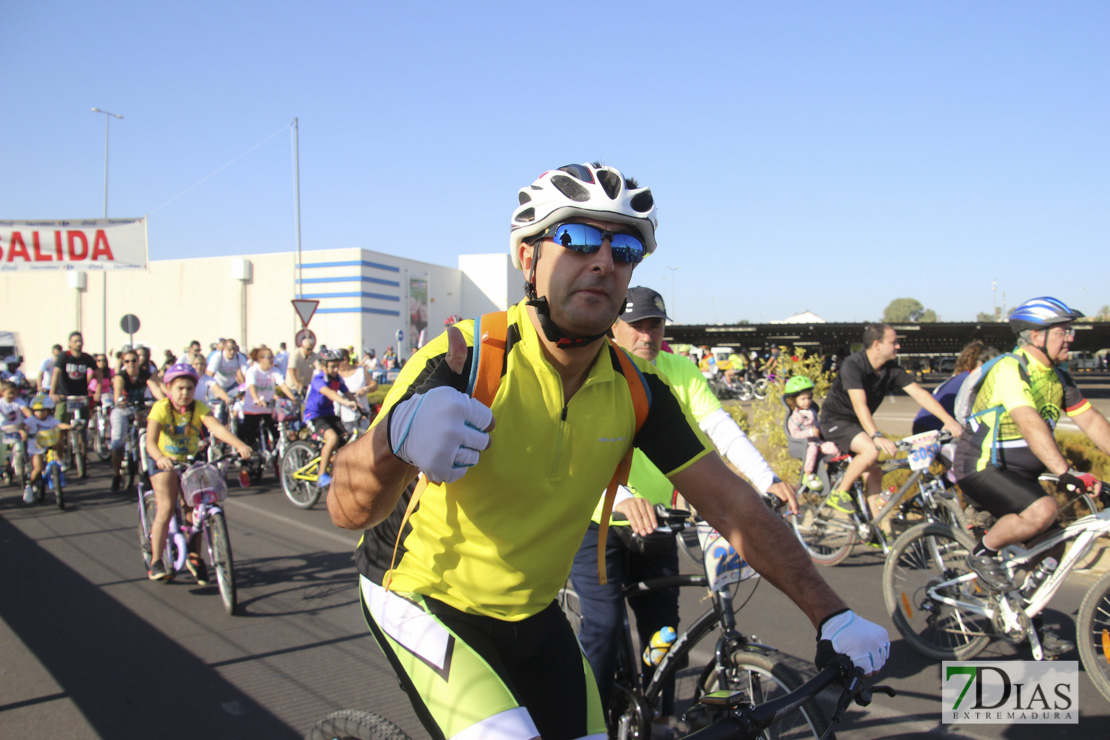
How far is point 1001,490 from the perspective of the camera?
4691mm

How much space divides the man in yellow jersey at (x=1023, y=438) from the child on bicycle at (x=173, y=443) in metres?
5.57

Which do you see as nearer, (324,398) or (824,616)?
(824,616)

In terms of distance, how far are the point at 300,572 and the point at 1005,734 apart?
5.52 meters

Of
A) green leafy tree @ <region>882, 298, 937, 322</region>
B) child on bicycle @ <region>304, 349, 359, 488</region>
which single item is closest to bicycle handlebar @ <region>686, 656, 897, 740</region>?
child on bicycle @ <region>304, 349, 359, 488</region>

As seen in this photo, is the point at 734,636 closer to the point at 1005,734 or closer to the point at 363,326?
the point at 1005,734

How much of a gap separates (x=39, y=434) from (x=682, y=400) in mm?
10809

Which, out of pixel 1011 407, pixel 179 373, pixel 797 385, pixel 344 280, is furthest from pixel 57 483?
pixel 344 280

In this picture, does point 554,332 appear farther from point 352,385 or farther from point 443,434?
point 352,385

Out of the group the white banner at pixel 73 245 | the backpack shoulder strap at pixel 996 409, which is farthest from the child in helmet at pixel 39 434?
the backpack shoulder strap at pixel 996 409

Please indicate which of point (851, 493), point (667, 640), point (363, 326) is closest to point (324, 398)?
point (851, 493)

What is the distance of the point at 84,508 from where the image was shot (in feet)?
32.2

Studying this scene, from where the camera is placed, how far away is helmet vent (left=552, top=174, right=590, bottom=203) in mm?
2059

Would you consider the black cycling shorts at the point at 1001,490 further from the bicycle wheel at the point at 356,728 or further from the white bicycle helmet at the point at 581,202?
the bicycle wheel at the point at 356,728

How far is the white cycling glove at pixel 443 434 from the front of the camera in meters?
1.49
